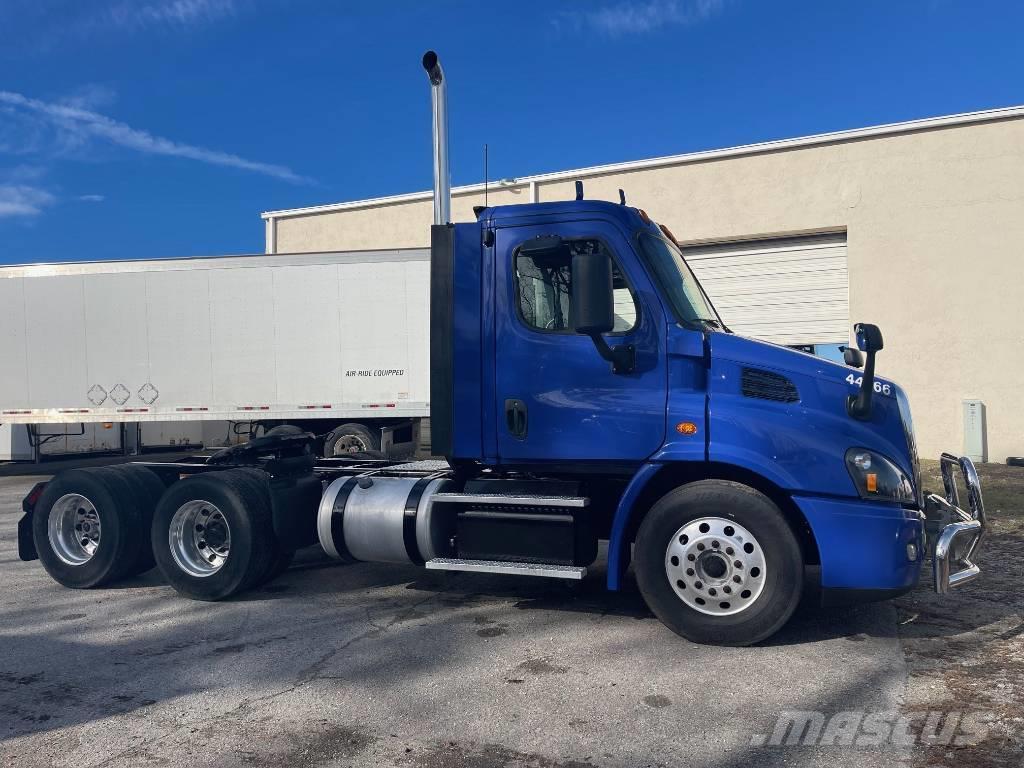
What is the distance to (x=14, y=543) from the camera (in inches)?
365

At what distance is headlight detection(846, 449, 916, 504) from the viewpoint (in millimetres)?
4719

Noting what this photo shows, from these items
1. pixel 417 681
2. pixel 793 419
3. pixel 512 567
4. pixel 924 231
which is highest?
pixel 924 231

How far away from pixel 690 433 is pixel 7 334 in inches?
561

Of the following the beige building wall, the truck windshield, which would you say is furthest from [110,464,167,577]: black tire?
the beige building wall

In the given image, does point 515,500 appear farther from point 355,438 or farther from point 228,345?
point 228,345

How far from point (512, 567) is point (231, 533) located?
232 centimetres

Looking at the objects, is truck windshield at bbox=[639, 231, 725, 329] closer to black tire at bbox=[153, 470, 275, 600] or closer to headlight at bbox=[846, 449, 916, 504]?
headlight at bbox=[846, 449, 916, 504]

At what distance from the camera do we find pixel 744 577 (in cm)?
486

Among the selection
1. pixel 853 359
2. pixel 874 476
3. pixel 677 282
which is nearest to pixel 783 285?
pixel 853 359

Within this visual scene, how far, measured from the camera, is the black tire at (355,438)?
44.7 feet

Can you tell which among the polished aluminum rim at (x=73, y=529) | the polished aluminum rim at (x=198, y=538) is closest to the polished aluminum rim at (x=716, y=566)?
the polished aluminum rim at (x=198, y=538)

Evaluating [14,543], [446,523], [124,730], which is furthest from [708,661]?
[14,543]

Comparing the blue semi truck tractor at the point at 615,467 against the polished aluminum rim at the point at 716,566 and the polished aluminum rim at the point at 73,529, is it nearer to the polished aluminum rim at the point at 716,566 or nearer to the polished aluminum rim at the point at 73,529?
the polished aluminum rim at the point at 716,566

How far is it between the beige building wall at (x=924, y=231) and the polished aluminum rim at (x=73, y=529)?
44.9 ft
